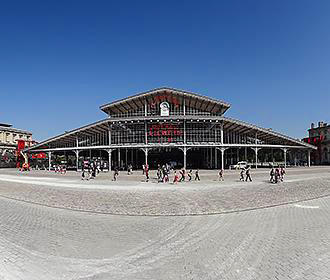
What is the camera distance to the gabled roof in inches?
1697

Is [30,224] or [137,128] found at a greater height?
[137,128]

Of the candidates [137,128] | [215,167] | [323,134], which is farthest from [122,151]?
[323,134]

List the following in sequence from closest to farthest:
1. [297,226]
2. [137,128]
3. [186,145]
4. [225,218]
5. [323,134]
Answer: [297,226], [225,218], [186,145], [137,128], [323,134]

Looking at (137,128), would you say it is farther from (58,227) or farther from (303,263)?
(303,263)

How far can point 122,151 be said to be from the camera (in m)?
47.4

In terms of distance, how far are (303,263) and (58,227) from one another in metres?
7.84

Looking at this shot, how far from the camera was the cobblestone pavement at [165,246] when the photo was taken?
470cm

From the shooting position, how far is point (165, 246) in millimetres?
6211

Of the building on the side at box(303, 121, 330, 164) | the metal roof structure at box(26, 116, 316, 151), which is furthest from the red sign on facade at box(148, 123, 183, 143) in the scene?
the building on the side at box(303, 121, 330, 164)

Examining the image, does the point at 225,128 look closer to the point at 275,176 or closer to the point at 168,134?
the point at 168,134

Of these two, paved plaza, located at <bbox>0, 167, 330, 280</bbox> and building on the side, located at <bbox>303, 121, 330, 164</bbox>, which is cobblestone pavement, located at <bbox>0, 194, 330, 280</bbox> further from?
building on the side, located at <bbox>303, 121, 330, 164</bbox>

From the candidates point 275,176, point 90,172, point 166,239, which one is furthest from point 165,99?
point 166,239

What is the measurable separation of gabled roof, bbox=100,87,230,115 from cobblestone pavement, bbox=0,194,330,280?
35.7 metres

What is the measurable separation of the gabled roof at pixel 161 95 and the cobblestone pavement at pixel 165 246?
117 ft
